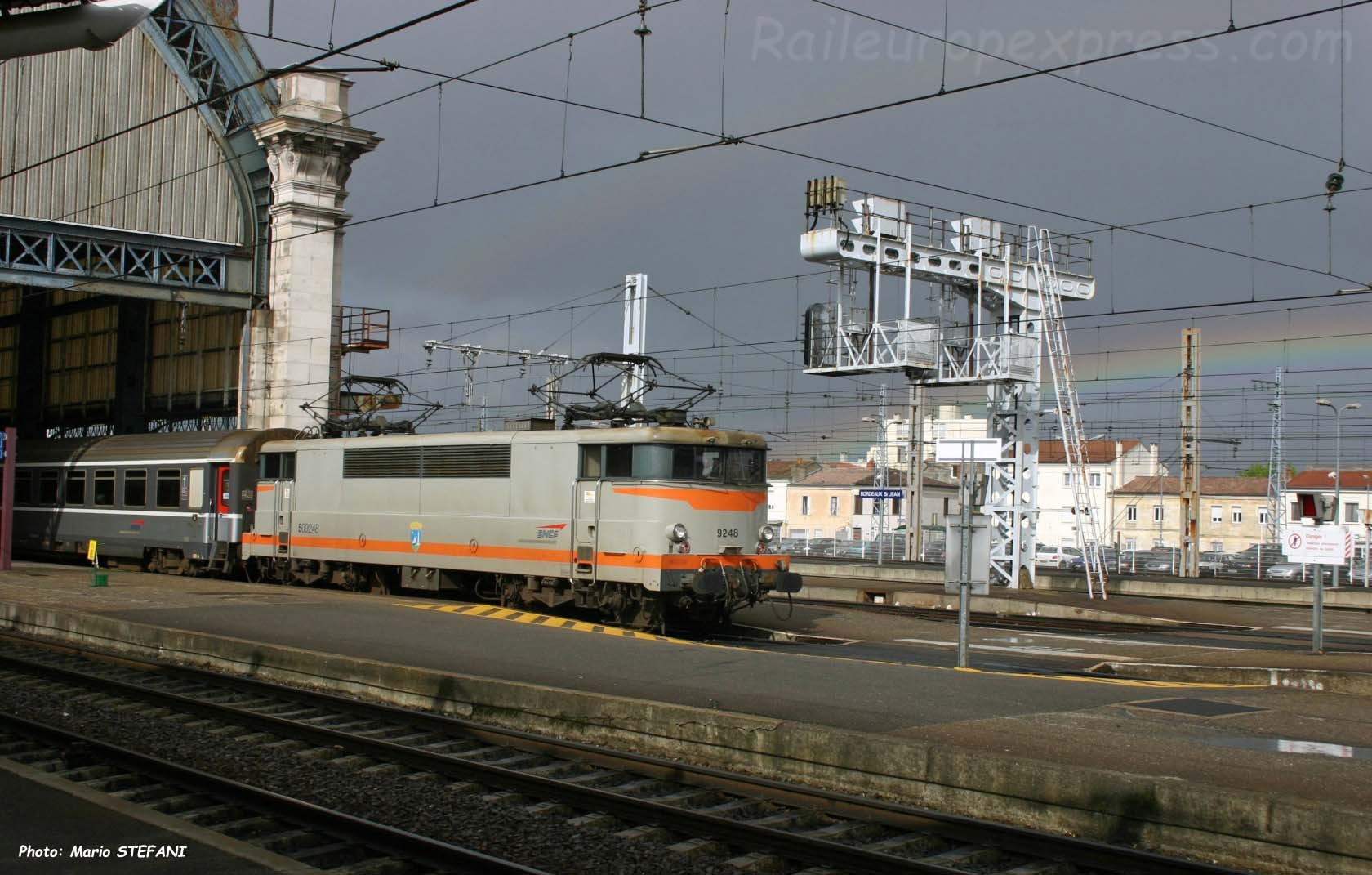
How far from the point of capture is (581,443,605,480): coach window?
66.8ft

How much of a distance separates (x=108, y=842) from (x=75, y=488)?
94.9 ft

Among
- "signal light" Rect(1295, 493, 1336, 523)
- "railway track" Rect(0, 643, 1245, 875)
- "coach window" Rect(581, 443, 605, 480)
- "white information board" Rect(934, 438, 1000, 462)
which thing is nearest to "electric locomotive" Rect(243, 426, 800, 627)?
"coach window" Rect(581, 443, 605, 480)

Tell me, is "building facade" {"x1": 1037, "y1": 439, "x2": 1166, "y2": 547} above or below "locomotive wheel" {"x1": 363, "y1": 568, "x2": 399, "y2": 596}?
above

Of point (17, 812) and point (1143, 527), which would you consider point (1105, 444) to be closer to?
point (1143, 527)

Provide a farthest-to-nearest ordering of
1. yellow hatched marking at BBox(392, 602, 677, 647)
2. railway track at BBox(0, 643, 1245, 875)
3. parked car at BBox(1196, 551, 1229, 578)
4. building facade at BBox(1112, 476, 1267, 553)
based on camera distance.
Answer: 1. building facade at BBox(1112, 476, 1267, 553)
2. parked car at BBox(1196, 551, 1229, 578)
3. yellow hatched marking at BBox(392, 602, 677, 647)
4. railway track at BBox(0, 643, 1245, 875)

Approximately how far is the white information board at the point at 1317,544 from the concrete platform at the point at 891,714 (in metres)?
1.44

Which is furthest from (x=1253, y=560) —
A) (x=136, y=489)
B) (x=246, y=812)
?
(x=246, y=812)

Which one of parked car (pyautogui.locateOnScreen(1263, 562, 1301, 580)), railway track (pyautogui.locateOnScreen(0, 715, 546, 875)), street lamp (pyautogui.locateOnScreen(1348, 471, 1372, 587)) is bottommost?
railway track (pyautogui.locateOnScreen(0, 715, 546, 875))

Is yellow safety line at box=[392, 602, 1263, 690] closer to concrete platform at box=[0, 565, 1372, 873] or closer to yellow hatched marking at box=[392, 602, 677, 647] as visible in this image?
yellow hatched marking at box=[392, 602, 677, 647]

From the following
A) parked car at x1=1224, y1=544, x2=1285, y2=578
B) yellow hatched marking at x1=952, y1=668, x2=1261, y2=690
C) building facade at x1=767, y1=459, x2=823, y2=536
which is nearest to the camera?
yellow hatched marking at x1=952, y1=668, x2=1261, y2=690

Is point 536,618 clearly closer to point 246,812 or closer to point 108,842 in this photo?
point 246,812

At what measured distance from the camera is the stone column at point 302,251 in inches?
1356

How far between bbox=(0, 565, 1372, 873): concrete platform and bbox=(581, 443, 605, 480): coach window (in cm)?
239

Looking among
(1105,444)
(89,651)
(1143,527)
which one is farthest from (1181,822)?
(1105,444)
